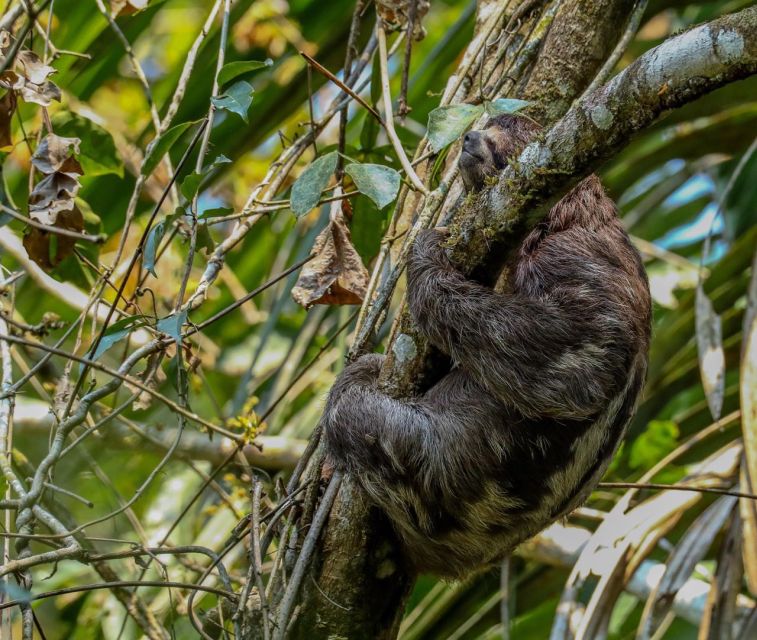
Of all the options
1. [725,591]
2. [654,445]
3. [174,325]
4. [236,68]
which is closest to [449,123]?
[236,68]

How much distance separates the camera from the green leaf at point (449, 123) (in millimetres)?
3791

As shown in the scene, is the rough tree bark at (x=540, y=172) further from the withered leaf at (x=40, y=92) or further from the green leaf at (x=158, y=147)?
the withered leaf at (x=40, y=92)

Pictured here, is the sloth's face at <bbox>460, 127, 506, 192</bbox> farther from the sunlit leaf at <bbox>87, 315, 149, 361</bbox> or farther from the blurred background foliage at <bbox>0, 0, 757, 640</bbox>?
the sunlit leaf at <bbox>87, 315, 149, 361</bbox>

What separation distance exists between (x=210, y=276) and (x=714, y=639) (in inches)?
122

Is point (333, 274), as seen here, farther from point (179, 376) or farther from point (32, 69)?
point (32, 69)

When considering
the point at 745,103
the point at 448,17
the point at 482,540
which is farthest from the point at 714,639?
the point at 448,17

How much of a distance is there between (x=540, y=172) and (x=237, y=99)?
1.54 metres

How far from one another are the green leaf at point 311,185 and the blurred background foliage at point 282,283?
0.68 metres

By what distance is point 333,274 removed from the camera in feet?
14.6

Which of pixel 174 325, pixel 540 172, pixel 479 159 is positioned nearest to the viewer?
pixel 540 172

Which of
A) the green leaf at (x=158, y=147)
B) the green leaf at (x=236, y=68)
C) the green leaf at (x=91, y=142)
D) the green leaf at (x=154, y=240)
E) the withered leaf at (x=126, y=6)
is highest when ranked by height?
the withered leaf at (x=126, y=6)

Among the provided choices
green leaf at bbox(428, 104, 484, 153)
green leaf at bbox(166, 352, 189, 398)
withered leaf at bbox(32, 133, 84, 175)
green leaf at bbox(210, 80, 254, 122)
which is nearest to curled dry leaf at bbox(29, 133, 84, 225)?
withered leaf at bbox(32, 133, 84, 175)

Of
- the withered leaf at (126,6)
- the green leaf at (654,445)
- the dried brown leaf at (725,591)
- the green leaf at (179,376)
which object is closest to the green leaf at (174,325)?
the green leaf at (179,376)

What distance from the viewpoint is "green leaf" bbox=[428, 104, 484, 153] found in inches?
149
